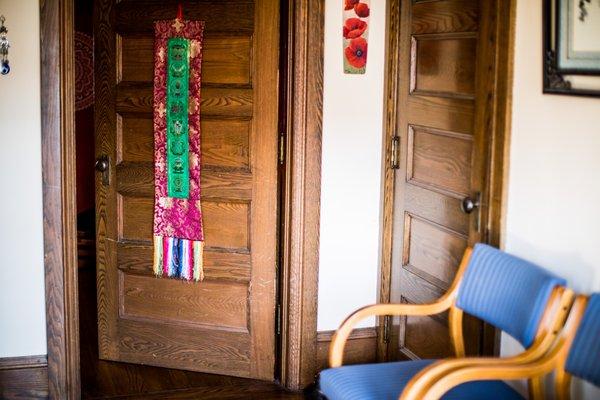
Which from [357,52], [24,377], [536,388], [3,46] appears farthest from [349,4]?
[24,377]

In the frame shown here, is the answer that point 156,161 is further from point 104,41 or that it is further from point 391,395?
point 391,395

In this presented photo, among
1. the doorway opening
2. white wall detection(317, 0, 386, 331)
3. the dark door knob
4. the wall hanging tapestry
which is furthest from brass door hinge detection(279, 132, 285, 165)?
the dark door knob

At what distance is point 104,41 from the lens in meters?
3.95

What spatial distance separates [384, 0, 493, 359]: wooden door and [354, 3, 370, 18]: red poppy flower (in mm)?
109

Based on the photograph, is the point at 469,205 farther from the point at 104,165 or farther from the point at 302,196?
the point at 104,165

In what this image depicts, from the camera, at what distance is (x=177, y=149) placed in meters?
3.91

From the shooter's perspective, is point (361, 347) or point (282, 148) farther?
point (361, 347)

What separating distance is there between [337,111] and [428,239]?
0.72 metres

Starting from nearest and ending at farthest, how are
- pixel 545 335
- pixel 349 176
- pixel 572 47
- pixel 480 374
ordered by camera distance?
pixel 480 374 → pixel 545 335 → pixel 572 47 → pixel 349 176

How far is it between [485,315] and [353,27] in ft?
5.13

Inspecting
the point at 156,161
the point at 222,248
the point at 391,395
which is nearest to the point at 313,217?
the point at 222,248

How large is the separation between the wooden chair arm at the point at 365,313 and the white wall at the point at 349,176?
111 centimetres

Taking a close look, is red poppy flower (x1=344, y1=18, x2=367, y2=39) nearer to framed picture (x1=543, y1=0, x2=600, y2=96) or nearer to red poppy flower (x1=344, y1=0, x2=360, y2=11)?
red poppy flower (x1=344, y1=0, x2=360, y2=11)

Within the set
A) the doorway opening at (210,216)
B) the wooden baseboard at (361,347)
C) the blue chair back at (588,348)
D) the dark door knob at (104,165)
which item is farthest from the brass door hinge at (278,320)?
the blue chair back at (588,348)
